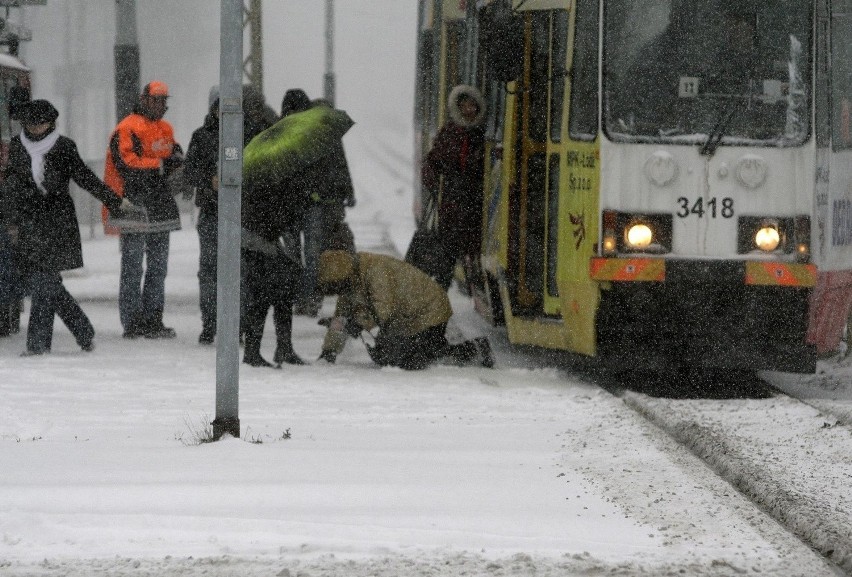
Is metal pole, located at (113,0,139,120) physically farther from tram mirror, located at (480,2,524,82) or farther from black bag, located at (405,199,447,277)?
tram mirror, located at (480,2,524,82)

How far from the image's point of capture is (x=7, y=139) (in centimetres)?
1320

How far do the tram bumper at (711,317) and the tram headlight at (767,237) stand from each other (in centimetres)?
15

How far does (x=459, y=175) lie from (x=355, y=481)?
20.7ft

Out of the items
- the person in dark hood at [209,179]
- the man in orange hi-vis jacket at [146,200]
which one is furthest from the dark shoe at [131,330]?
the person in dark hood at [209,179]

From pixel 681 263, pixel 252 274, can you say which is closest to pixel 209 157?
pixel 252 274

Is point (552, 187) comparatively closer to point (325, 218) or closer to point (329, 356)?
point (329, 356)

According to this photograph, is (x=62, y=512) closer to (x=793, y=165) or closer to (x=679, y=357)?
(x=679, y=357)

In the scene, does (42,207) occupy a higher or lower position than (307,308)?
higher

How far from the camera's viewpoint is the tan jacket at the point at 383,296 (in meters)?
10.5

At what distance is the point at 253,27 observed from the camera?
22109mm

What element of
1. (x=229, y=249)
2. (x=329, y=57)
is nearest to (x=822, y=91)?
(x=229, y=249)

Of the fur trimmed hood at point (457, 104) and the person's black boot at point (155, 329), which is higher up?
the fur trimmed hood at point (457, 104)

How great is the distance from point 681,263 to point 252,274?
8.79 feet

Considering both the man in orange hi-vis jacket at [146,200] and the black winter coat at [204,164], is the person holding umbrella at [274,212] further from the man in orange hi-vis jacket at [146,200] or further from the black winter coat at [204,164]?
the man in orange hi-vis jacket at [146,200]
